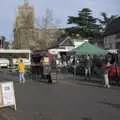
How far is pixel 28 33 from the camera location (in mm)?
102625

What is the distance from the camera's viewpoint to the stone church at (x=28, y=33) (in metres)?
98.0

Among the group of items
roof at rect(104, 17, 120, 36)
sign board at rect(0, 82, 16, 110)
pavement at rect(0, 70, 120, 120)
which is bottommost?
pavement at rect(0, 70, 120, 120)

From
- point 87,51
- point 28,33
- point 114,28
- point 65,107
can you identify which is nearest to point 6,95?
point 65,107

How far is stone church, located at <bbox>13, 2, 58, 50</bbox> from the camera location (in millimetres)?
98000

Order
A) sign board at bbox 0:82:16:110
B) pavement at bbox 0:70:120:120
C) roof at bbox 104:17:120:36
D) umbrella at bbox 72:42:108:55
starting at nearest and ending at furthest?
pavement at bbox 0:70:120:120 → sign board at bbox 0:82:16:110 → umbrella at bbox 72:42:108:55 → roof at bbox 104:17:120:36

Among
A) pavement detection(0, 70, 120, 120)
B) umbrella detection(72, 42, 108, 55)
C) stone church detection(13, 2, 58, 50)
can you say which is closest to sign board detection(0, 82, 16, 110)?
pavement detection(0, 70, 120, 120)

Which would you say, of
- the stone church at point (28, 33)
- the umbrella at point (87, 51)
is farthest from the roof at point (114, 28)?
the umbrella at point (87, 51)

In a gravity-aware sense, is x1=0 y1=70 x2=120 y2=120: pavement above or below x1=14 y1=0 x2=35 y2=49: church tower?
below

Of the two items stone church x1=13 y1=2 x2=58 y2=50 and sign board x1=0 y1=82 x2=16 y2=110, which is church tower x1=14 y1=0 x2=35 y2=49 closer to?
stone church x1=13 y1=2 x2=58 y2=50

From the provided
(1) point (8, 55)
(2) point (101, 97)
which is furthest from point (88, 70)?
(1) point (8, 55)

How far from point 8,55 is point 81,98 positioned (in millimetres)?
59806

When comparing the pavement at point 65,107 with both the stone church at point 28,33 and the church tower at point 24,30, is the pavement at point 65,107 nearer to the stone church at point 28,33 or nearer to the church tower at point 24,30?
the stone church at point 28,33

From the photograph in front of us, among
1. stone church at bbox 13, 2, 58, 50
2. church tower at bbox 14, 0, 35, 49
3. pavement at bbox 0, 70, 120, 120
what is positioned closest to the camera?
pavement at bbox 0, 70, 120, 120

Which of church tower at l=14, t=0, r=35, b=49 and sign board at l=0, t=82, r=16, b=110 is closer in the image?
sign board at l=0, t=82, r=16, b=110
